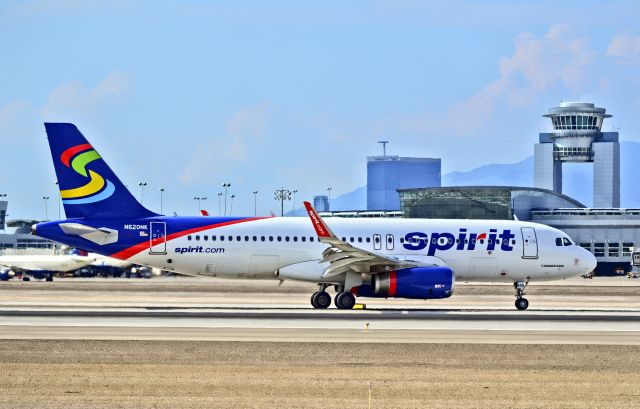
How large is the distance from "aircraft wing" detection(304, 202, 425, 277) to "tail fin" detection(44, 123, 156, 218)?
762 cm

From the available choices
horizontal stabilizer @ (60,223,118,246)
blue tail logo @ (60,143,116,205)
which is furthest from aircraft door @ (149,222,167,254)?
blue tail logo @ (60,143,116,205)

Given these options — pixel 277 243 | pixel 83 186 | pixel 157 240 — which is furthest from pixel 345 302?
pixel 83 186

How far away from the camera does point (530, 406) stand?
72.9ft

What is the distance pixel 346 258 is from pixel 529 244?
8955 mm

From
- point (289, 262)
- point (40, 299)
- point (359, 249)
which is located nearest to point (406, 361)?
point (359, 249)

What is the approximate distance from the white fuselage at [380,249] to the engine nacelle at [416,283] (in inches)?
90.6

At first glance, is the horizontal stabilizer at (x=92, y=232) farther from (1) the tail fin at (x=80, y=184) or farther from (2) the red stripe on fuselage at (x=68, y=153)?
(2) the red stripe on fuselage at (x=68, y=153)

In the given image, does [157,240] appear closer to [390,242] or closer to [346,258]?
[346,258]

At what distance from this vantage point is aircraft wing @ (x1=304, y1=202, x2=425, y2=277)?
44.9 m

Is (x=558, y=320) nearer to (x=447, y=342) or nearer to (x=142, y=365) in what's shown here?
(x=447, y=342)

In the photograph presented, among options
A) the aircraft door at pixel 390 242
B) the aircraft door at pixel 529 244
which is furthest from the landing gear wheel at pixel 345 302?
the aircraft door at pixel 529 244

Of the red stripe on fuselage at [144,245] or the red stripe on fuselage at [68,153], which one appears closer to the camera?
the red stripe on fuselage at [144,245]

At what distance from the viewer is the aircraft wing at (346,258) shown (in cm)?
4488

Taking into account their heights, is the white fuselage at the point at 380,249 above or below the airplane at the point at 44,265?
above
